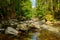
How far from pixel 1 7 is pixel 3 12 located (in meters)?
1.13

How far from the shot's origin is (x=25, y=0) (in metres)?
41.5

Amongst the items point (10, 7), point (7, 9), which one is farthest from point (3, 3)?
point (10, 7)

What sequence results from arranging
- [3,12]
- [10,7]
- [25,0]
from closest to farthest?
[3,12] < [10,7] < [25,0]

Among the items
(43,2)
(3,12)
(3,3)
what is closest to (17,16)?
(3,12)

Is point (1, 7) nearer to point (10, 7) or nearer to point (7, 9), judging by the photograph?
point (7, 9)

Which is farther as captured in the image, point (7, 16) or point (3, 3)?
point (7, 16)

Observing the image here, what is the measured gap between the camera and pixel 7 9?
29.1 m

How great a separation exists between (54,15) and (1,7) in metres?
16.3

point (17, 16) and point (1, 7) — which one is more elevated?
point (1, 7)

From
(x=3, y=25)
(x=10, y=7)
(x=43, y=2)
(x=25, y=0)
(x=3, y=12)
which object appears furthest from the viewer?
(x=43, y=2)

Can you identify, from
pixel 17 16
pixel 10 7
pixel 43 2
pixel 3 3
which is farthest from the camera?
pixel 43 2

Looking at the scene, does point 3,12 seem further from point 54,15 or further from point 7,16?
point 54,15

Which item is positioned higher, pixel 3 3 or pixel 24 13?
pixel 3 3

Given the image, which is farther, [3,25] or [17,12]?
[17,12]
